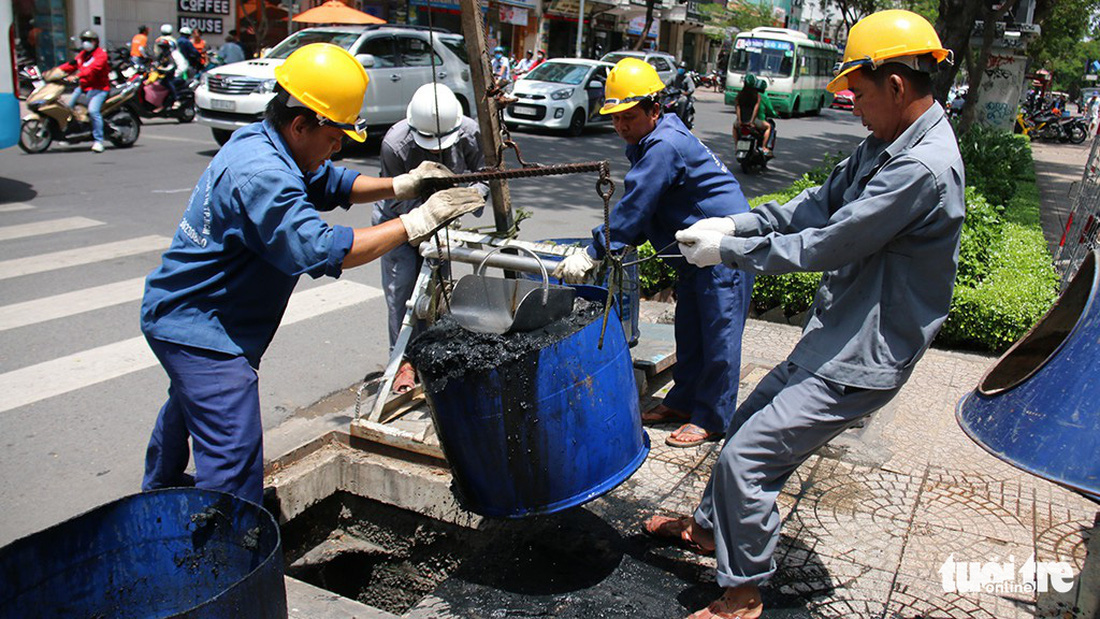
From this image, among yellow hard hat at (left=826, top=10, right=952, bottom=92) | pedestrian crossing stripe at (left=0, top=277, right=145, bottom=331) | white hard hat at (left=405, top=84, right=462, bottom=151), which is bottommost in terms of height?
pedestrian crossing stripe at (left=0, top=277, right=145, bottom=331)

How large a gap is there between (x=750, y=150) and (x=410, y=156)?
10051mm

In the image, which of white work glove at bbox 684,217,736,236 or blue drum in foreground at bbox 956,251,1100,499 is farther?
white work glove at bbox 684,217,736,236

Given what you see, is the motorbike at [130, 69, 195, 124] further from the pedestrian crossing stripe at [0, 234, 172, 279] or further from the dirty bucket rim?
the dirty bucket rim

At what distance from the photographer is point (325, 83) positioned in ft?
9.00

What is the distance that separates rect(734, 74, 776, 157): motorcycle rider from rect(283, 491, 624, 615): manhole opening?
11175 mm

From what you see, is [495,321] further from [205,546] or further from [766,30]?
[766,30]

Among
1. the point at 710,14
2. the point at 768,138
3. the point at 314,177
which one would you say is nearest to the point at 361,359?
the point at 314,177

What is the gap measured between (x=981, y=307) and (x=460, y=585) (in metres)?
4.15

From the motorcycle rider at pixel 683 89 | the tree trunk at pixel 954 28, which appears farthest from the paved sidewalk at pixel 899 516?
the motorcycle rider at pixel 683 89

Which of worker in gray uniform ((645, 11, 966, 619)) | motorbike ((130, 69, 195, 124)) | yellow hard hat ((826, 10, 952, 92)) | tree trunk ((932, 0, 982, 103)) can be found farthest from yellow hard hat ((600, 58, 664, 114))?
motorbike ((130, 69, 195, 124))

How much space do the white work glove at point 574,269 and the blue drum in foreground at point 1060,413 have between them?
5.37 feet

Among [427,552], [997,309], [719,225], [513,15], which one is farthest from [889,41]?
[513,15]

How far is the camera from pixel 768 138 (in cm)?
1407

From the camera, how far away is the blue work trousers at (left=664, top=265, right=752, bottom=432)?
4.02 m
